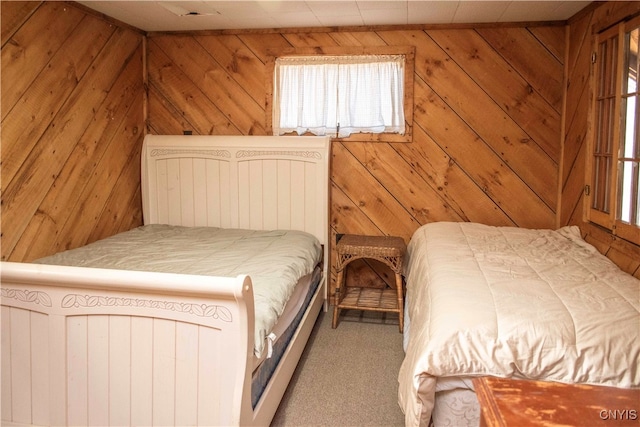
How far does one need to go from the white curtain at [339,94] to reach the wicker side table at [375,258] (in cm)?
83

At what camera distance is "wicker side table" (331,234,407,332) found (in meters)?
3.22

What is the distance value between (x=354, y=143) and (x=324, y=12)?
938mm

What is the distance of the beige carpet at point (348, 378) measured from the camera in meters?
2.29

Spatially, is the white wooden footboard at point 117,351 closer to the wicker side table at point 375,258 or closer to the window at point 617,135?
the wicker side table at point 375,258

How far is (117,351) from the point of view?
1.69m

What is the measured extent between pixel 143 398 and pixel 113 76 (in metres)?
2.48

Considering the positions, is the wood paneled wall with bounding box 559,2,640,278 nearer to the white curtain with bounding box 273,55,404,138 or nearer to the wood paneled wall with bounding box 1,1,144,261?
the white curtain with bounding box 273,55,404,138

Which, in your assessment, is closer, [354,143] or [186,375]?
[186,375]

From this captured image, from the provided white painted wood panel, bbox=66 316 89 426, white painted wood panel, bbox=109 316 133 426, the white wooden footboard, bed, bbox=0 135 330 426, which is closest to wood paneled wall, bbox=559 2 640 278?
bed, bbox=0 135 330 426

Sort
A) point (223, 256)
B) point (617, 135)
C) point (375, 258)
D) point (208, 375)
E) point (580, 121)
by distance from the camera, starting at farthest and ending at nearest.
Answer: point (375, 258) → point (580, 121) → point (223, 256) → point (617, 135) → point (208, 375)

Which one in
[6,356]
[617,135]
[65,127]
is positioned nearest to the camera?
[6,356]

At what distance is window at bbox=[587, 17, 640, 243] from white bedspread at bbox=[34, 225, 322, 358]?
5.58ft

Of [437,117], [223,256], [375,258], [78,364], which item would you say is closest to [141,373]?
[78,364]

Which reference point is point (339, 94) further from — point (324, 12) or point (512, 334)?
point (512, 334)
